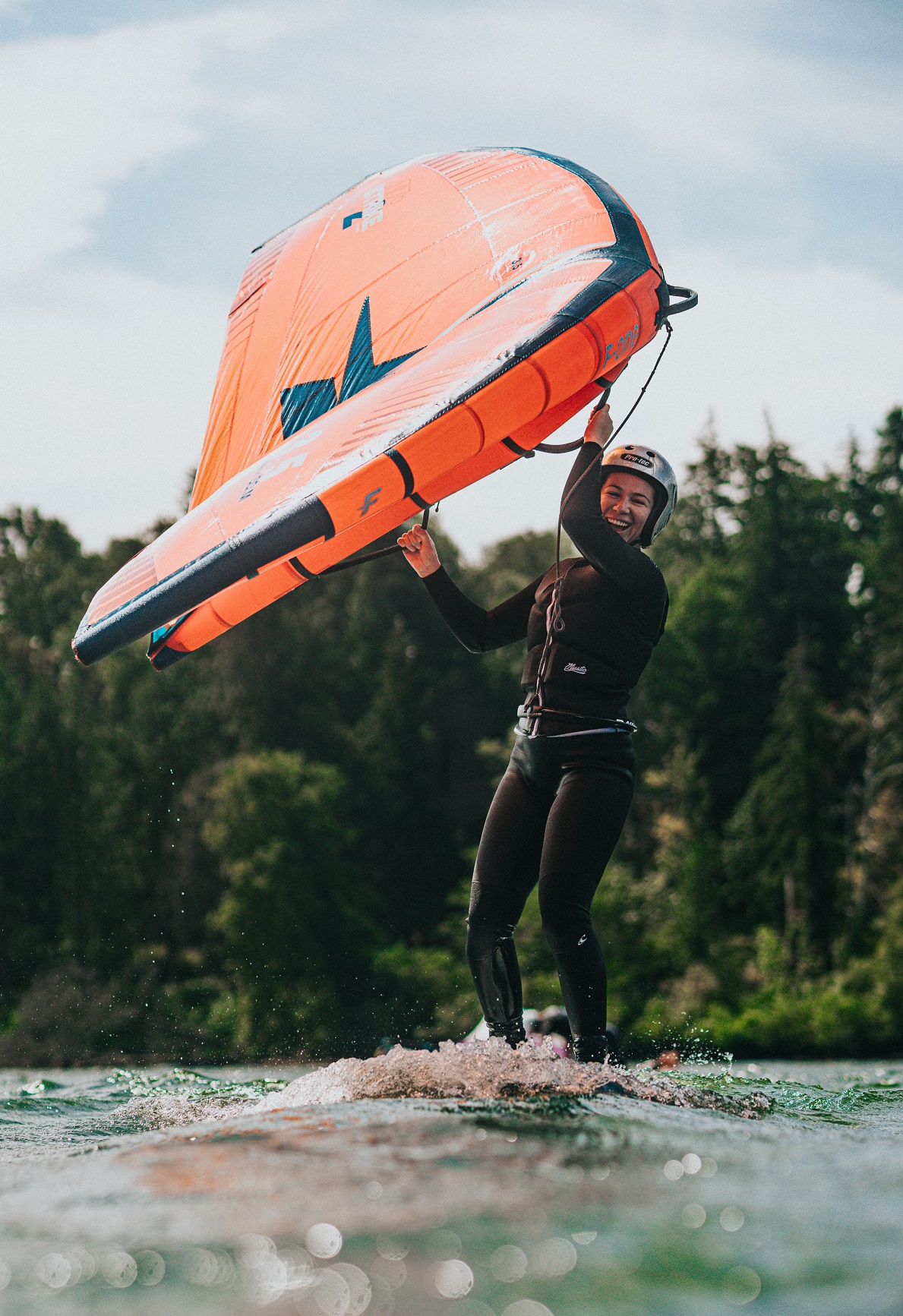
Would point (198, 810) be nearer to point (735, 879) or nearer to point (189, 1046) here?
point (189, 1046)

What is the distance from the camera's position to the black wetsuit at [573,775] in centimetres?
293

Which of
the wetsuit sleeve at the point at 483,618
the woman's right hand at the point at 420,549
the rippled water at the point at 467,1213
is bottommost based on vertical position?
the rippled water at the point at 467,1213

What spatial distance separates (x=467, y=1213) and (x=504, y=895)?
5.29 ft

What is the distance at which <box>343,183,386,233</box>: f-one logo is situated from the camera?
419cm

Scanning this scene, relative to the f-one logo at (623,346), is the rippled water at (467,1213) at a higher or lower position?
lower

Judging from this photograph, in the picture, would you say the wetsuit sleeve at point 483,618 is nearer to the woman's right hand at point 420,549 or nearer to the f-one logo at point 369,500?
the woman's right hand at point 420,549

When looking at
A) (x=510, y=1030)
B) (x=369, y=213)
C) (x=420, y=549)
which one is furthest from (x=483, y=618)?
(x=369, y=213)

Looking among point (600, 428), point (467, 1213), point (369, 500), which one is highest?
point (600, 428)

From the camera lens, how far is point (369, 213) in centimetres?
423

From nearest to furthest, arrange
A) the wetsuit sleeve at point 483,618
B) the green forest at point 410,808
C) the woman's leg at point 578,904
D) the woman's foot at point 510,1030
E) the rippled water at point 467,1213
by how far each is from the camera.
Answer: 1. the rippled water at point 467,1213
2. the woman's leg at point 578,904
3. the woman's foot at point 510,1030
4. the wetsuit sleeve at point 483,618
5. the green forest at point 410,808

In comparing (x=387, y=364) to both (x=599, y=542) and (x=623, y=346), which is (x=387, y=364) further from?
(x=599, y=542)

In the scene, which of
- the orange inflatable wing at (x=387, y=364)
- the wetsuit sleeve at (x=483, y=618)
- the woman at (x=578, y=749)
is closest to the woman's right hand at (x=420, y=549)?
the wetsuit sleeve at (x=483, y=618)

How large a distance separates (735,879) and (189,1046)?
1213 cm

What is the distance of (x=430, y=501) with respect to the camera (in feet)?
10.9
